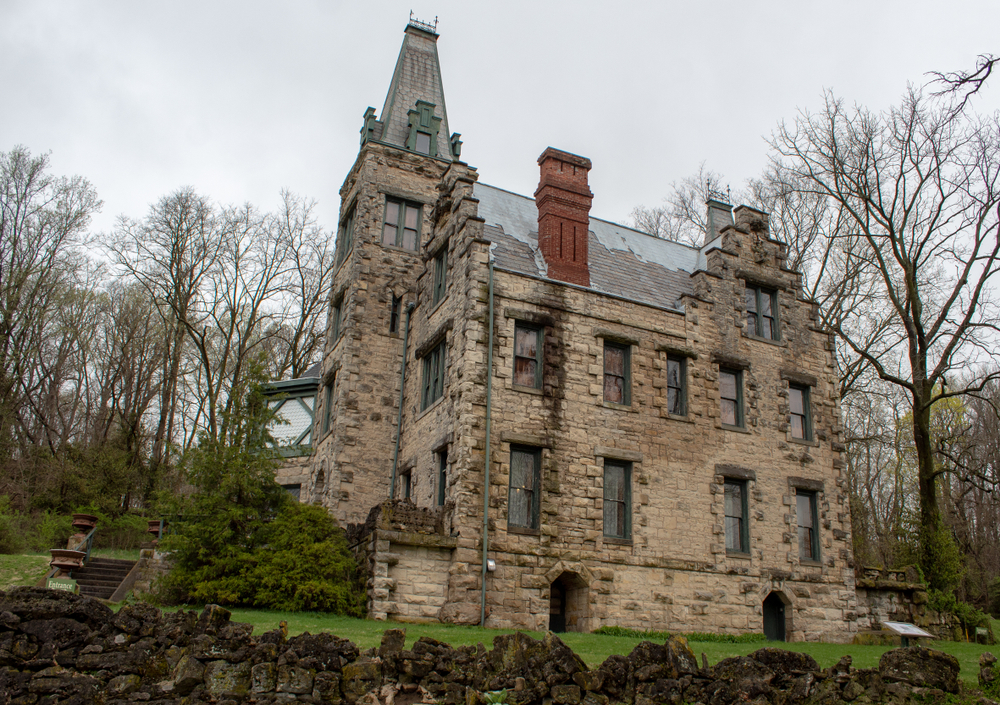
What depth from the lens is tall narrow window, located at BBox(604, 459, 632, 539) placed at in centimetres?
1727

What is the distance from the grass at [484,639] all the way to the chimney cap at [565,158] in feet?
Result: 38.3

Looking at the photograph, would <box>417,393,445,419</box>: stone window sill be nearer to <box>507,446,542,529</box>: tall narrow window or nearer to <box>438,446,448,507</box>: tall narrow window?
<box>438,446,448,507</box>: tall narrow window

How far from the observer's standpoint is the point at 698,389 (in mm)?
19125

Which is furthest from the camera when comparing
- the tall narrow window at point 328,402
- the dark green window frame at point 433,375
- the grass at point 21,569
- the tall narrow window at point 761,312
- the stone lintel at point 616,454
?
the tall narrow window at point 328,402

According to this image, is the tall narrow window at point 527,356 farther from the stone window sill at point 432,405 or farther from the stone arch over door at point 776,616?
the stone arch over door at point 776,616

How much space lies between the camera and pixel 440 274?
20.3 m

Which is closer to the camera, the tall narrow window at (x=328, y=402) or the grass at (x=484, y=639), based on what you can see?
the grass at (x=484, y=639)

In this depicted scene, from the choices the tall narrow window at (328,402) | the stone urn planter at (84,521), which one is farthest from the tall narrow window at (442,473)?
the stone urn planter at (84,521)

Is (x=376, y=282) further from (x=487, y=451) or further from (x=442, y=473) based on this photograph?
(x=487, y=451)

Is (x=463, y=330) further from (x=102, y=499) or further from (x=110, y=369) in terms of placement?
(x=110, y=369)

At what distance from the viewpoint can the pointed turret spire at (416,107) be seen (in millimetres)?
24641

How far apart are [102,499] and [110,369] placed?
8829mm

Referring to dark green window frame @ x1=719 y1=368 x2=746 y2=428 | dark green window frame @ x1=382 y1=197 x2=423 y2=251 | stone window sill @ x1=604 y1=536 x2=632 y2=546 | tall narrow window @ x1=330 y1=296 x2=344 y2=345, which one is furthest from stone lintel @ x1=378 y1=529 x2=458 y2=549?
dark green window frame @ x1=382 y1=197 x2=423 y2=251

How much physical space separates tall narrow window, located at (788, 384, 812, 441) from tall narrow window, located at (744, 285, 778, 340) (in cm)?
157
